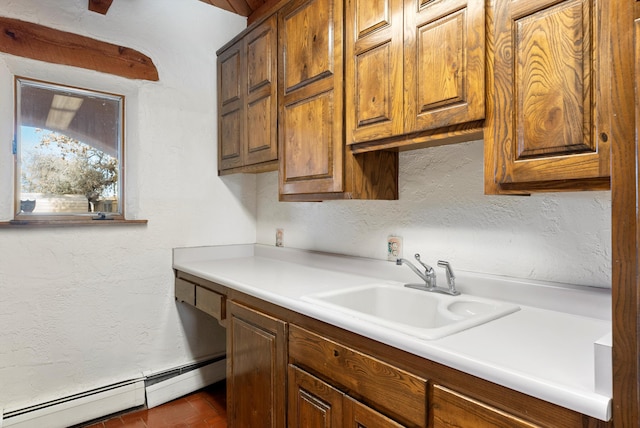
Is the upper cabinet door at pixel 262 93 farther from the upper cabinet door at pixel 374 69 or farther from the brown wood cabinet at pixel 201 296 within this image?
the brown wood cabinet at pixel 201 296

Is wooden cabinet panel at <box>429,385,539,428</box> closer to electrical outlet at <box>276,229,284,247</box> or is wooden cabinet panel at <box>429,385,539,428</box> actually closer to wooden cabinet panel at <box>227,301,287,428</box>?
wooden cabinet panel at <box>227,301,287,428</box>

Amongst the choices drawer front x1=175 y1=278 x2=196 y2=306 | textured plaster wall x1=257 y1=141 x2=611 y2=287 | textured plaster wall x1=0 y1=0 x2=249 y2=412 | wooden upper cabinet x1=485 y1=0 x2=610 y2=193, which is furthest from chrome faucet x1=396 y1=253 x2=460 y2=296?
textured plaster wall x1=0 y1=0 x2=249 y2=412

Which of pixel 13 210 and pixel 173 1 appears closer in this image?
pixel 13 210

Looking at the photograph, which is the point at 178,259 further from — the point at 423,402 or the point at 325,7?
the point at 423,402

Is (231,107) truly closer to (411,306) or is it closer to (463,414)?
(411,306)

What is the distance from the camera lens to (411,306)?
1563 millimetres

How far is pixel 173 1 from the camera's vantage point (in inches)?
93.3

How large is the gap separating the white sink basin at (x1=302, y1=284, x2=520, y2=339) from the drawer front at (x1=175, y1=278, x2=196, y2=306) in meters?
1.04

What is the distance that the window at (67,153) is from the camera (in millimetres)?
2002

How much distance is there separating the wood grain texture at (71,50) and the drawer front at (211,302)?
134 cm

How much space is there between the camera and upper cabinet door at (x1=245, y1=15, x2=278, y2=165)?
6.53 ft

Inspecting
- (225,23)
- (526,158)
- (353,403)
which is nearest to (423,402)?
(353,403)

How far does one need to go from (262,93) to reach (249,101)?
0.16 meters

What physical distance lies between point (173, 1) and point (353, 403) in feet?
8.21
